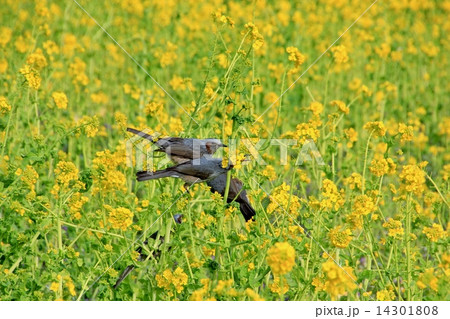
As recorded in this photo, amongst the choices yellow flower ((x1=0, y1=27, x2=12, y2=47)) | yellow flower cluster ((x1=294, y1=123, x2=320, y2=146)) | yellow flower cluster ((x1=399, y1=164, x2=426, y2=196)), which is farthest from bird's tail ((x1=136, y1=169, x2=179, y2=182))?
yellow flower ((x1=0, y1=27, x2=12, y2=47))

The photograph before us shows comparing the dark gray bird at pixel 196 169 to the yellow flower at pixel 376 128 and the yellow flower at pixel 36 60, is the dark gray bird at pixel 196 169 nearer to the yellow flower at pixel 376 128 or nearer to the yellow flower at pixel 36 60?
the yellow flower at pixel 376 128

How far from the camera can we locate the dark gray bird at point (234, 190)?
11.8ft

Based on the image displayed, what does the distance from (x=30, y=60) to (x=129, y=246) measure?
5.76 ft

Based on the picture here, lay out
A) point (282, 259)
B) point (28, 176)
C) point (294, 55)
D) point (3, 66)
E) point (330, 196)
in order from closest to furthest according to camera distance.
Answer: point (282, 259)
point (330, 196)
point (28, 176)
point (294, 55)
point (3, 66)

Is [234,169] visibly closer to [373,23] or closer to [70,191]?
[70,191]

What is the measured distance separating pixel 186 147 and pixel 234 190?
33 cm

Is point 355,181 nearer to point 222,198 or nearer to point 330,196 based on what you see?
point 330,196

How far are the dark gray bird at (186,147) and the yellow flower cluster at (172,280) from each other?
1.77ft

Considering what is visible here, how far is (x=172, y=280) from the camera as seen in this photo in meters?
3.23

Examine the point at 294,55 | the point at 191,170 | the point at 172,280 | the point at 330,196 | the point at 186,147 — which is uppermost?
the point at 294,55

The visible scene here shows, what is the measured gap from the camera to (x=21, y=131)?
4.77 metres

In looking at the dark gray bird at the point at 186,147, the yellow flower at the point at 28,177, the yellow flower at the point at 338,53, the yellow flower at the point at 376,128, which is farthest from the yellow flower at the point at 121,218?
the yellow flower at the point at 338,53

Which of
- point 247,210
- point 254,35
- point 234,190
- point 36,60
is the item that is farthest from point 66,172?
point 36,60
